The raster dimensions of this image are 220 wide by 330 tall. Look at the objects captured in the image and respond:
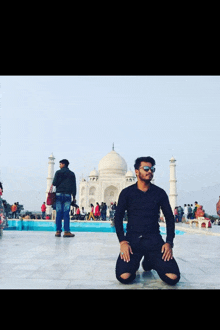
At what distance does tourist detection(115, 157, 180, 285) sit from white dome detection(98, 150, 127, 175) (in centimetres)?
3284

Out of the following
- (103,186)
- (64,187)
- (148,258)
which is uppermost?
(103,186)

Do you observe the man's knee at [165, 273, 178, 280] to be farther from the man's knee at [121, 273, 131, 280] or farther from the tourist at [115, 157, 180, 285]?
the man's knee at [121, 273, 131, 280]

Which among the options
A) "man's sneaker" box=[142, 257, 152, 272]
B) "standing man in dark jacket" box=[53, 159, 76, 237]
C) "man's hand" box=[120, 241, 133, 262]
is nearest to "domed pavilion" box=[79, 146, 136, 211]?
"standing man in dark jacket" box=[53, 159, 76, 237]

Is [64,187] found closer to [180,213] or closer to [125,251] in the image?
[125,251]

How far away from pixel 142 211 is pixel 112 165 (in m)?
33.3

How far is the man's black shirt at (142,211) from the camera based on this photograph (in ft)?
7.76

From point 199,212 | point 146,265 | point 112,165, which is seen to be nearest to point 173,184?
point 112,165

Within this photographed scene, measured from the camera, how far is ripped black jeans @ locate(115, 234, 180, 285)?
2.16 m

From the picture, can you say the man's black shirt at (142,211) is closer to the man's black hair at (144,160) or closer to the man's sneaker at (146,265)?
the man's black hair at (144,160)

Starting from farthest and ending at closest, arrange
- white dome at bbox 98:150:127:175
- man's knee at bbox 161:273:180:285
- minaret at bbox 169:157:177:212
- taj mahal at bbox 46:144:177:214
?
1. white dome at bbox 98:150:127:175
2. taj mahal at bbox 46:144:177:214
3. minaret at bbox 169:157:177:212
4. man's knee at bbox 161:273:180:285

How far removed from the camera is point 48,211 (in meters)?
27.2

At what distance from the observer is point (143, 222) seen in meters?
2.37
